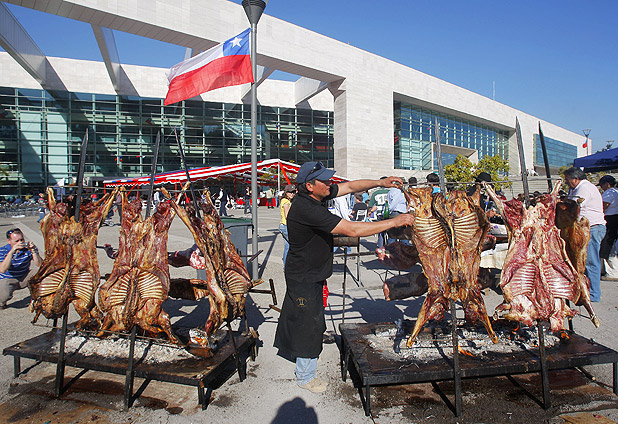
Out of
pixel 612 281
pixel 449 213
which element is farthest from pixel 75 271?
pixel 612 281

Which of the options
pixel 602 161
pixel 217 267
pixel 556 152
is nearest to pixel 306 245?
pixel 217 267

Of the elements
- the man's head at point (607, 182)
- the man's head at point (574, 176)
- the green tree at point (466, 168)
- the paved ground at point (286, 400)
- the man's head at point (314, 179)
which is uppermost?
the green tree at point (466, 168)

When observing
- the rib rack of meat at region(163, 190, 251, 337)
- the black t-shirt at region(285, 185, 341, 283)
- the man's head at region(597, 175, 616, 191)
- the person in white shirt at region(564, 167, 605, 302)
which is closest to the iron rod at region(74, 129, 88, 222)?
the rib rack of meat at region(163, 190, 251, 337)

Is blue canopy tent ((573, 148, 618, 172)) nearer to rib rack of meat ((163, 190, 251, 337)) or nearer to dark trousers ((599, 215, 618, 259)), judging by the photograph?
dark trousers ((599, 215, 618, 259))

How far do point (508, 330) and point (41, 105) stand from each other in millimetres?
37680

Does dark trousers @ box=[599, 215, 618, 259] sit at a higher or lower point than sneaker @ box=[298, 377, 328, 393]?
higher

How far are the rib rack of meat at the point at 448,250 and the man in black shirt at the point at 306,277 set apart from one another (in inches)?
34.0

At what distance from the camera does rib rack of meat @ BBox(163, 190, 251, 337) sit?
347 cm

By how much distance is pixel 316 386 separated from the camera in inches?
138

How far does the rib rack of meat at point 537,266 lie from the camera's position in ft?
11.2

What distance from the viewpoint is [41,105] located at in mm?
30766

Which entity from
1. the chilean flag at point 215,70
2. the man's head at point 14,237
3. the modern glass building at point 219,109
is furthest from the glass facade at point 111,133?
the man's head at point 14,237

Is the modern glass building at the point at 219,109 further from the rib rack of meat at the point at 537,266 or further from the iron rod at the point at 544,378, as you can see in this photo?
the iron rod at the point at 544,378

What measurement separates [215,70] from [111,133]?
2948cm
